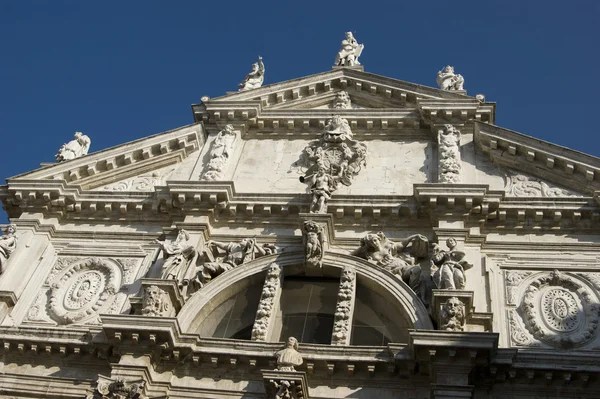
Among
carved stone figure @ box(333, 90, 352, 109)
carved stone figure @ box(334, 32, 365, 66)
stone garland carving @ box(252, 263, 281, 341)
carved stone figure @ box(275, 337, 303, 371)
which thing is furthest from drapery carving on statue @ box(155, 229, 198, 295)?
carved stone figure @ box(334, 32, 365, 66)

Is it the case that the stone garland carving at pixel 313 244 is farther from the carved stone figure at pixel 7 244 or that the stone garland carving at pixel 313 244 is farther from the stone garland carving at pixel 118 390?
the carved stone figure at pixel 7 244

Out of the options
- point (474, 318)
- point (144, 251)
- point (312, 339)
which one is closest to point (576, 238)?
point (474, 318)

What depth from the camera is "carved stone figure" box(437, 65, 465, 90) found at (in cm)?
2016

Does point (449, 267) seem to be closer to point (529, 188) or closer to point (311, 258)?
point (311, 258)

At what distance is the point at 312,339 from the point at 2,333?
637 cm

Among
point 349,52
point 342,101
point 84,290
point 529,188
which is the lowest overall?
point 84,290

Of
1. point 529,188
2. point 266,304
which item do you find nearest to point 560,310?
point 529,188

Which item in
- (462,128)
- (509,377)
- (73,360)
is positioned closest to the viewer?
(509,377)

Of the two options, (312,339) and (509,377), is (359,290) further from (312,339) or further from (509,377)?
(509,377)

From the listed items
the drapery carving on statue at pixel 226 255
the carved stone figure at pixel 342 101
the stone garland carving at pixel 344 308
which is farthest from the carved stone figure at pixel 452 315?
the carved stone figure at pixel 342 101

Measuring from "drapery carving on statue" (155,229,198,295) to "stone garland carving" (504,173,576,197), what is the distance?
7.38m

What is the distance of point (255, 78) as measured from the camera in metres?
22.1

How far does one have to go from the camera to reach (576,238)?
51.7 feet

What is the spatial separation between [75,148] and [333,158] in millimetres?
7173
